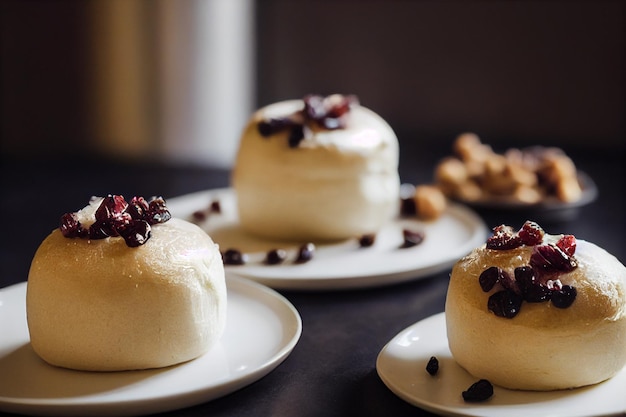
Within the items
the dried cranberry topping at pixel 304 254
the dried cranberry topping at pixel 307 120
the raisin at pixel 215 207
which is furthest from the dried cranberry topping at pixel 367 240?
the raisin at pixel 215 207

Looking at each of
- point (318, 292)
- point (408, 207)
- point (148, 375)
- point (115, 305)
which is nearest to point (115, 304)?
point (115, 305)

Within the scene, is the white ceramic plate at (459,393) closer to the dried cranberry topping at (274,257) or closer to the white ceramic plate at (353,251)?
the white ceramic plate at (353,251)

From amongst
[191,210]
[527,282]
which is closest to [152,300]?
[527,282]

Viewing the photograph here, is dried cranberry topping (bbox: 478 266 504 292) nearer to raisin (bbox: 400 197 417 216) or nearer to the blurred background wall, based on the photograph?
raisin (bbox: 400 197 417 216)

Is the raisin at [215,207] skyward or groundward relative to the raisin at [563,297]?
groundward

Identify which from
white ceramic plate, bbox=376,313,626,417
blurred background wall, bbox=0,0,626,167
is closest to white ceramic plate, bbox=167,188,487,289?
white ceramic plate, bbox=376,313,626,417
